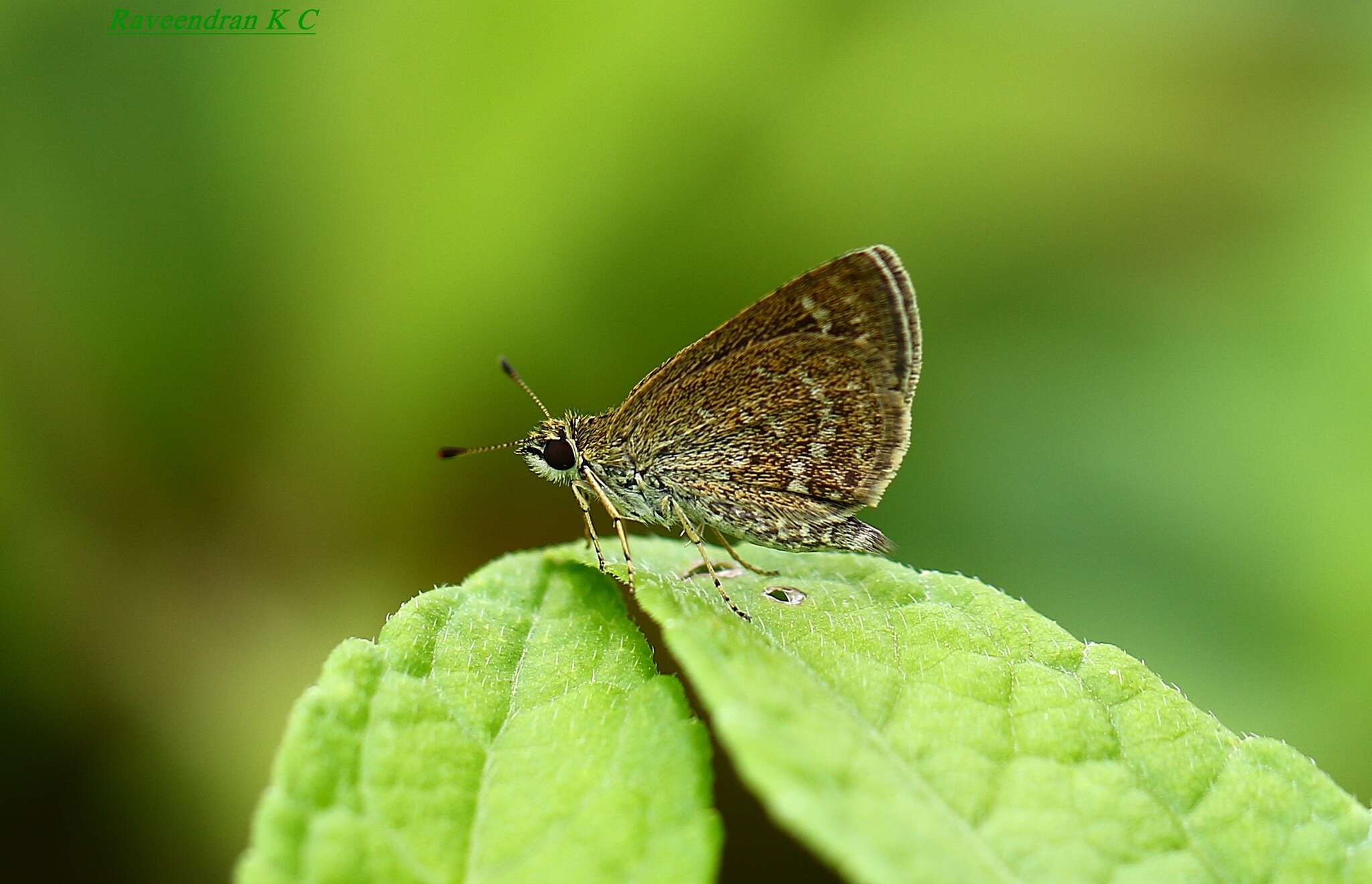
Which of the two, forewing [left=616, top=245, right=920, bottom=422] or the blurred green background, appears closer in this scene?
forewing [left=616, top=245, right=920, bottom=422]

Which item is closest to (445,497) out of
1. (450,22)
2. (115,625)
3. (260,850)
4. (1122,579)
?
(115,625)

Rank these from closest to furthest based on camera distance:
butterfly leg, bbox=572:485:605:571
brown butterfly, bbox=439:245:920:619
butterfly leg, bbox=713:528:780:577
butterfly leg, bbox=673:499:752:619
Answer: butterfly leg, bbox=673:499:752:619 → butterfly leg, bbox=572:485:605:571 → butterfly leg, bbox=713:528:780:577 → brown butterfly, bbox=439:245:920:619

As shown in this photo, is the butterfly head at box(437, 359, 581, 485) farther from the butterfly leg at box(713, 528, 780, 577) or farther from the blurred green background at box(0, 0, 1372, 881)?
the blurred green background at box(0, 0, 1372, 881)

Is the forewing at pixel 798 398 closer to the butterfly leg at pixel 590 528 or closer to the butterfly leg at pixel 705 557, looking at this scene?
the butterfly leg at pixel 705 557

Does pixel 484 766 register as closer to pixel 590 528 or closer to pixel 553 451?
pixel 590 528

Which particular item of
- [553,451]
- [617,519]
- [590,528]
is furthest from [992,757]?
[553,451]

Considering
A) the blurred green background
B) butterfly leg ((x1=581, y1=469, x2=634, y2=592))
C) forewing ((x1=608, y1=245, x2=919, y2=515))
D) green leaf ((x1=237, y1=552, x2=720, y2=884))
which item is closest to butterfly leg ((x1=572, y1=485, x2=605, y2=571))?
butterfly leg ((x1=581, y1=469, x2=634, y2=592))

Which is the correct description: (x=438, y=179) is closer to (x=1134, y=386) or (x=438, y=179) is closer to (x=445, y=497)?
(x=445, y=497)
